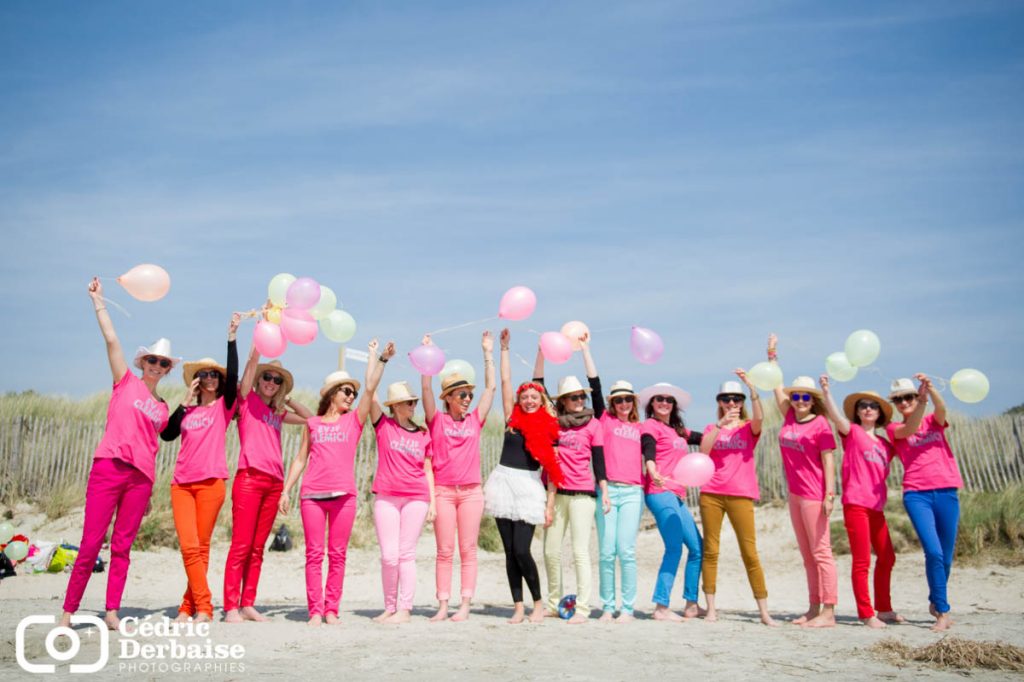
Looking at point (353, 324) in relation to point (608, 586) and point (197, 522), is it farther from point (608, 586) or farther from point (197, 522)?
point (608, 586)

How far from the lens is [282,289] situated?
7223mm

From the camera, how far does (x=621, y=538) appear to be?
712cm

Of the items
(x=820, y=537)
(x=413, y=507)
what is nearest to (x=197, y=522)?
(x=413, y=507)

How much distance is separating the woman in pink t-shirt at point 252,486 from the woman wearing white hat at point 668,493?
307cm

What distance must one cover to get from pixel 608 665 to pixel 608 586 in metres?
1.87

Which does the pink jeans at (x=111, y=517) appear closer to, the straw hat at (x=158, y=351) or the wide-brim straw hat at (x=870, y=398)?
the straw hat at (x=158, y=351)

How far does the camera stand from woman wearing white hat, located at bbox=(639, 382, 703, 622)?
734 cm

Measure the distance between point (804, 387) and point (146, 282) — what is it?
539cm

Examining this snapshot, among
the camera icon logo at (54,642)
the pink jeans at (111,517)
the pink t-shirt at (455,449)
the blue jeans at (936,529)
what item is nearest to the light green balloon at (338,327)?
the pink t-shirt at (455,449)

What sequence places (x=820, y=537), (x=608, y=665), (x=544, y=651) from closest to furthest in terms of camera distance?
(x=608, y=665)
(x=544, y=651)
(x=820, y=537)

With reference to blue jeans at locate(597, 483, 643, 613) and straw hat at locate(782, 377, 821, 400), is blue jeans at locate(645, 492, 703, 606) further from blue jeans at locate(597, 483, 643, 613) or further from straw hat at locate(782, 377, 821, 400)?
straw hat at locate(782, 377, 821, 400)

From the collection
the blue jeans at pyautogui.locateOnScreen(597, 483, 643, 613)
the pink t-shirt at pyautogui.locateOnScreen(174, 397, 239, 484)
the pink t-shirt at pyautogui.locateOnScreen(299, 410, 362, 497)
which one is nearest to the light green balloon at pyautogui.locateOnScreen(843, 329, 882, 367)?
the blue jeans at pyautogui.locateOnScreen(597, 483, 643, 613)

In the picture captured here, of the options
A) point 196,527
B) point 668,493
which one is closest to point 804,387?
point 668,493

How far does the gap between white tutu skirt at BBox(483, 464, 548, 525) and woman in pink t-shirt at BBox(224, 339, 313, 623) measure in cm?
168
